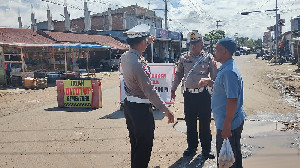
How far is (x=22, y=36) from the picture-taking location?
22750mm

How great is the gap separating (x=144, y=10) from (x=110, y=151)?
6206cm

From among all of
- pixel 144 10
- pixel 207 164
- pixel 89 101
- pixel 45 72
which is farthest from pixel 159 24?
pixel 207 164

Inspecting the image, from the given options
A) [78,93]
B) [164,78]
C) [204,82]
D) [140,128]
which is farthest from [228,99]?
[78,93]

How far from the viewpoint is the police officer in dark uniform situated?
4.60 m

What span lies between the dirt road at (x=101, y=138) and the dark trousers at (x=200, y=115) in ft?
1.11

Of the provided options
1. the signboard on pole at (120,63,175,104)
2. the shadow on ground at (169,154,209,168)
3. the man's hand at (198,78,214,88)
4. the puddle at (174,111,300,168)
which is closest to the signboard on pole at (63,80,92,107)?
the signboard on pole at (120,63,175,104)

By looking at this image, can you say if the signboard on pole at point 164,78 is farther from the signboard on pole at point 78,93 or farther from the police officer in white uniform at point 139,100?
the police officer in white uniform at point 139,100

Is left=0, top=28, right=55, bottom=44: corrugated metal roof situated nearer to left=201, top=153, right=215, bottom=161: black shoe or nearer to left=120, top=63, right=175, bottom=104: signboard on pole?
left=120, top=63, right=175, bottom=104: signboard on pole

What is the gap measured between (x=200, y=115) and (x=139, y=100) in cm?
179

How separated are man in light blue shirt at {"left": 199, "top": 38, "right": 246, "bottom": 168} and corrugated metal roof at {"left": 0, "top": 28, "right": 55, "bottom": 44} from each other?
A: 66.9 feet

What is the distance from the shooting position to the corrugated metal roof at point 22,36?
2092cm

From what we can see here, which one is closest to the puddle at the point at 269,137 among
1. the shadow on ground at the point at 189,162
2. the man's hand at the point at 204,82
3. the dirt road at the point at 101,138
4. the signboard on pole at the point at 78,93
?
the dirt road at the point at 101,138

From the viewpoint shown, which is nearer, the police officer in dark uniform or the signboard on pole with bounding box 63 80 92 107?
the police officer in dark uniform

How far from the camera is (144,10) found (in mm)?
64188
